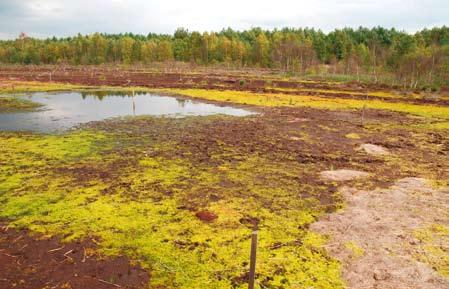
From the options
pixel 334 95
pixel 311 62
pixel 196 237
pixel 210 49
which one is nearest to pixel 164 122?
pixel 196 237

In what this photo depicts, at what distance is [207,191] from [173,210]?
1681mm

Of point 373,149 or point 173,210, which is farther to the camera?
point 373,149

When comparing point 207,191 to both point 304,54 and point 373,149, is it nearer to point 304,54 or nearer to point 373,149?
point 373,149

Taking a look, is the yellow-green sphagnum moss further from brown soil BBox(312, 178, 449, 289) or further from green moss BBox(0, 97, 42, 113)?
green moss BBox(0, 97, 42, 113)

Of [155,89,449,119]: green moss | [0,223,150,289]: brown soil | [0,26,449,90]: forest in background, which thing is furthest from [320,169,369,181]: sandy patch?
[0,26,449,90]: forest in background

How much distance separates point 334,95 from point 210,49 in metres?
57.8

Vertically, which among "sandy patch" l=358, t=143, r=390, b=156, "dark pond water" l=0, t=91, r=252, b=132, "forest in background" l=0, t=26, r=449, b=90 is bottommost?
"sandy patch" l=358, t=143, r=390, b=156

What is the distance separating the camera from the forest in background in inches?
2045

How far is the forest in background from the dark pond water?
106 ft

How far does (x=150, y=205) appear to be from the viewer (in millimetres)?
10016

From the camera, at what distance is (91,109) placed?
27953 millimetres

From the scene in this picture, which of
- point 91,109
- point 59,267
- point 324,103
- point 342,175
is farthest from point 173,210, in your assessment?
point 324,103

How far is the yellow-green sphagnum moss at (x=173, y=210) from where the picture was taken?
7.21 metres

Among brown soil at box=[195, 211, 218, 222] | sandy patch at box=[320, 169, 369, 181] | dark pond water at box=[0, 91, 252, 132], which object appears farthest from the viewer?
dark pond water at box=[0, 91, 252, 132]
